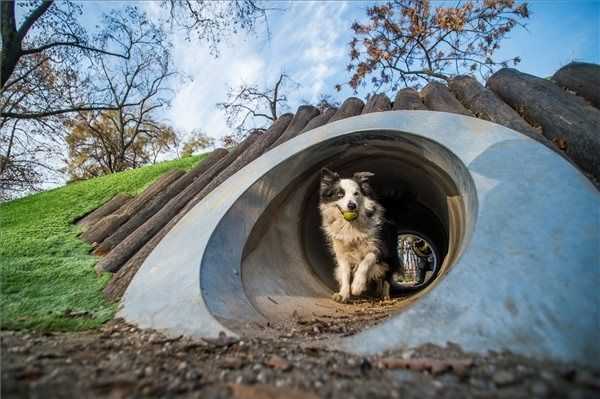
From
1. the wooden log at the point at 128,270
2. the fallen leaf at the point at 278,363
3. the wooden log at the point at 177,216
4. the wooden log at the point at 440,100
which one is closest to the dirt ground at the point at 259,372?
the fallen leaf at the point at 278,363

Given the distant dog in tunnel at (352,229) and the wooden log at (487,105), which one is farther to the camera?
the distant dog in tunnel at (352,229)

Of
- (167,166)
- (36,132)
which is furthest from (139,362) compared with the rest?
(36,132)

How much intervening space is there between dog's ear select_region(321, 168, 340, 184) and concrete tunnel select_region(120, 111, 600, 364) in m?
0.24

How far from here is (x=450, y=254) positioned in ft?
15.2

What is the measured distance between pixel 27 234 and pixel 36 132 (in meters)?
9.55

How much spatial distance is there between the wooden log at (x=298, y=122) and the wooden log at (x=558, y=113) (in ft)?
11.6

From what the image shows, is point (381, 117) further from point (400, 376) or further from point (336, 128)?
point (400, 376)

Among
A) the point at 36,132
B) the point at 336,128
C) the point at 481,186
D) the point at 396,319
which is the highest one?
the point at 36,132

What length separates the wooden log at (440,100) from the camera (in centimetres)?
583

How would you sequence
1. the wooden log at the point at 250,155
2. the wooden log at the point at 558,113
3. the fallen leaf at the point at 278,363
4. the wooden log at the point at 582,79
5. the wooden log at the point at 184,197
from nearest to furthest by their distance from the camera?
the fallen leaf at the point at 278,363 → the wooden log at the point at 558,113 → the wooden log at the point at 184,197 → the wooden log at the point at 582,79 → the wooden log at the point at 250,155

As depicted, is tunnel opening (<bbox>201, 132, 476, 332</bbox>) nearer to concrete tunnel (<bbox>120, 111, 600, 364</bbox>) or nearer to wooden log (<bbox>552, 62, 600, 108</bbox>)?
concrete tunnel (<bbox>120, 111, 600, 364</bbox>)

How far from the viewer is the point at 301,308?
15.3 feet

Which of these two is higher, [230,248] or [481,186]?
[481,186]

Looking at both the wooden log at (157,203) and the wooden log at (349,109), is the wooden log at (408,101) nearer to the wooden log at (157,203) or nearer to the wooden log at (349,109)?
the wooden log at (349,109)
